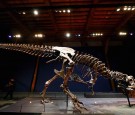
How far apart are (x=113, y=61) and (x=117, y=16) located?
6904 mm

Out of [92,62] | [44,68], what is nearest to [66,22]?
[44,68]

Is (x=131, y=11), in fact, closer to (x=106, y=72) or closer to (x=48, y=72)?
(x=106, y=72)

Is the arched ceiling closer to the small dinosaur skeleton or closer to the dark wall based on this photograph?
the dark wall

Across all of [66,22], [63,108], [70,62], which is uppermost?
[66,22]

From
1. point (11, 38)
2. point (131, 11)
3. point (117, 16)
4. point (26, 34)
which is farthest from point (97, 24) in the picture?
point (11, 38)

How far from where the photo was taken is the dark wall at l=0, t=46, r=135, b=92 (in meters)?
19.1

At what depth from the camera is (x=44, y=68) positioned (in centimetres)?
2100

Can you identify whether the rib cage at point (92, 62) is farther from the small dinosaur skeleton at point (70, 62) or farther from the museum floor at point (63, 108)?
the museum floor at point (63, 108)

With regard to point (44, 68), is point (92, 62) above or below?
below

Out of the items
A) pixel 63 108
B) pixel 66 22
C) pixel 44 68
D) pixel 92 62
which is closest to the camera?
pixel 92 62

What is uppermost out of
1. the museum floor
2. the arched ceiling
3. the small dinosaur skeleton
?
the arched ceiling

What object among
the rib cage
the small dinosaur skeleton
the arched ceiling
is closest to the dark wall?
the arched ceiling

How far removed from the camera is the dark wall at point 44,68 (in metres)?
19.1

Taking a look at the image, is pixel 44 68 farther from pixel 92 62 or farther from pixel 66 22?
pixel 92 62
